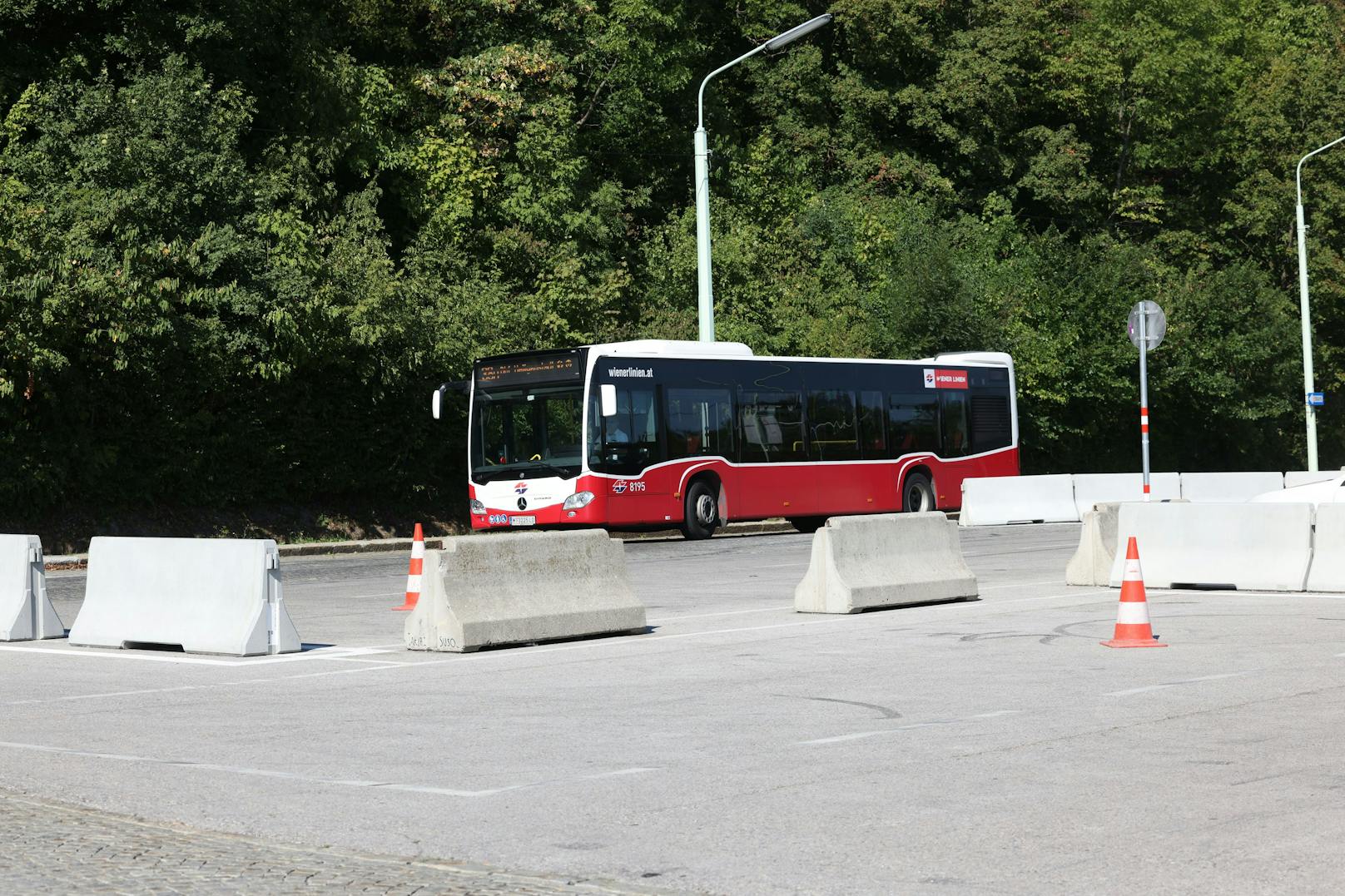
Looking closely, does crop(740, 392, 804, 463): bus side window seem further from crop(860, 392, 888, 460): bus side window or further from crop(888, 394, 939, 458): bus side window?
crop(888, 394, 939, 458): bus side window

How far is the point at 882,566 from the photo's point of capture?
51.8 feet

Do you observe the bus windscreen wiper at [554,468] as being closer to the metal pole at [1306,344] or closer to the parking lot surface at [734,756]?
the parking lot surface at [734,756]

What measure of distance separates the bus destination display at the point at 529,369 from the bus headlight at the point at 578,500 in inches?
75.8

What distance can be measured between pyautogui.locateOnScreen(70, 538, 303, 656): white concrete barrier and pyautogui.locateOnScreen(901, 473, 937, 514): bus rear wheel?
21.7 meters

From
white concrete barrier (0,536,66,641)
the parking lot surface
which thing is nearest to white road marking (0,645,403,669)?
the parking lot surface

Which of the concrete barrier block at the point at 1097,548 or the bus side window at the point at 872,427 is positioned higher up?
the bus side window at the point at 872,427

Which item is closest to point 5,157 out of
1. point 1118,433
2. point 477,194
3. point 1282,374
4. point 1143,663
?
point 477,194

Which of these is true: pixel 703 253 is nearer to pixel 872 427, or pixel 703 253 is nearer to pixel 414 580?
pixel 872 427

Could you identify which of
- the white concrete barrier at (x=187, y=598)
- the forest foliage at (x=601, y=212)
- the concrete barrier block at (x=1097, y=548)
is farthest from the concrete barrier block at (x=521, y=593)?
the forest foliage at (x=601, y=212)

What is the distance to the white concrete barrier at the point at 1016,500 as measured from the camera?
33250mm

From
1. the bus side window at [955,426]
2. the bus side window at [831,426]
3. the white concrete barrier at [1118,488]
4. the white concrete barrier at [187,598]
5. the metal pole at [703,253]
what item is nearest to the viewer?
the white concrete barrier at [187,598]

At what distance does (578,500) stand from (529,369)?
2.49 m

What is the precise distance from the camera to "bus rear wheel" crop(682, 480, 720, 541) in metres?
29.6

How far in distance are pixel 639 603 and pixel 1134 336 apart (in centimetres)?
1572
